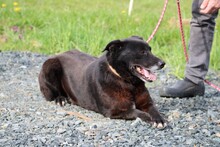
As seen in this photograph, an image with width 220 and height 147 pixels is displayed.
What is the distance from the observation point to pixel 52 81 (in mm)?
5738

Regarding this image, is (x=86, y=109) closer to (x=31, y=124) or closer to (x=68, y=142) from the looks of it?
(x=31, y=124)

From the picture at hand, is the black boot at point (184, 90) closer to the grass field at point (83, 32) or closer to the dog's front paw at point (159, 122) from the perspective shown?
the grass field at point (83, 32)

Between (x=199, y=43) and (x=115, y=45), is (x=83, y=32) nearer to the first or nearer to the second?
(x=199, y=43)

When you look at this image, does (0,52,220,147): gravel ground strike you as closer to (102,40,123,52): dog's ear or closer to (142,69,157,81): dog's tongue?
(142,69,157,81): dog's tongue

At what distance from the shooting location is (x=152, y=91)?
6.13 metres

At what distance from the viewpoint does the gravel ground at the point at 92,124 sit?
4031 millimetres

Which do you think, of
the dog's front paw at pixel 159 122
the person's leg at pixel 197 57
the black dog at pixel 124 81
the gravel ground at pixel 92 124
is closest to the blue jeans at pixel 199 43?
the person's leg at pixel 197 57

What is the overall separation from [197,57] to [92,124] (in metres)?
1.75

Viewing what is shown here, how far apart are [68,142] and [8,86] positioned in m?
2.36

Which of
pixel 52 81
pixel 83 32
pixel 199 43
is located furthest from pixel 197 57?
pixel 83 32

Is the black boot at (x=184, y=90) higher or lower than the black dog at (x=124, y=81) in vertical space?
lower

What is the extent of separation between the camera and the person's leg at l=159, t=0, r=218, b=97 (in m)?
5.54

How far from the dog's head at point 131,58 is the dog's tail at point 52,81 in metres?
1.00

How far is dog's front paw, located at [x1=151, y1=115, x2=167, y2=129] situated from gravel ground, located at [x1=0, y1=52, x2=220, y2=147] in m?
0.05
